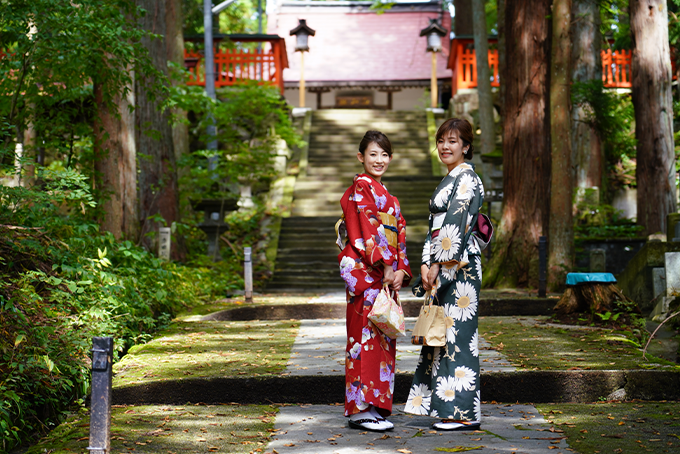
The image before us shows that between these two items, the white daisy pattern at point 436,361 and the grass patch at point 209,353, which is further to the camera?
the grass patch at point 209,353

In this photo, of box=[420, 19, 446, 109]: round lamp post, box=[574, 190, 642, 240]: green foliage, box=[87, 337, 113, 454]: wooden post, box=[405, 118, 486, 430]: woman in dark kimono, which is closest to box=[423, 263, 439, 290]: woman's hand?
box=[405, 118, 486, 430]: woman in dark kimono

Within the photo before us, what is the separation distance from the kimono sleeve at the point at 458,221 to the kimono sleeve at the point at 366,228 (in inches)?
12.1

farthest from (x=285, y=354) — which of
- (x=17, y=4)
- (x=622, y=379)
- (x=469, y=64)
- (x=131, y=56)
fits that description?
(x=469, y=64)

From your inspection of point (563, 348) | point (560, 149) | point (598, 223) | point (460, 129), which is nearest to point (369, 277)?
point (460, 129)

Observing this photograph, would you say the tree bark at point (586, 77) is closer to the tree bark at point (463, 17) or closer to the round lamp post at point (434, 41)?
the round lamp post at point (434, 41)

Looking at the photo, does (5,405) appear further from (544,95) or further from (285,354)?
A: (544,95)

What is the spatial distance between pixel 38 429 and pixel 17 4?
4.44 m

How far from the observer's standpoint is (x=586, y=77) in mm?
16531

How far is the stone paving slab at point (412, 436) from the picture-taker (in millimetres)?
3697

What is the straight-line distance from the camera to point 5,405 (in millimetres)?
4266

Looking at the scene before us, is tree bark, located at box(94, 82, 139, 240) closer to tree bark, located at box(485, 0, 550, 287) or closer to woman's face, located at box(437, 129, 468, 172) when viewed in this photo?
woman's face, located at box(437, 129, 468, 172)

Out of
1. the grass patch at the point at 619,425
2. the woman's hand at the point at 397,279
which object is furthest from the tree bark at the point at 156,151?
the grass patch at the point at 619,425

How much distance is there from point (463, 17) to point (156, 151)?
50.5 feet

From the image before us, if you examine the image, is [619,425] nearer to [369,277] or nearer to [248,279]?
[369,277]
